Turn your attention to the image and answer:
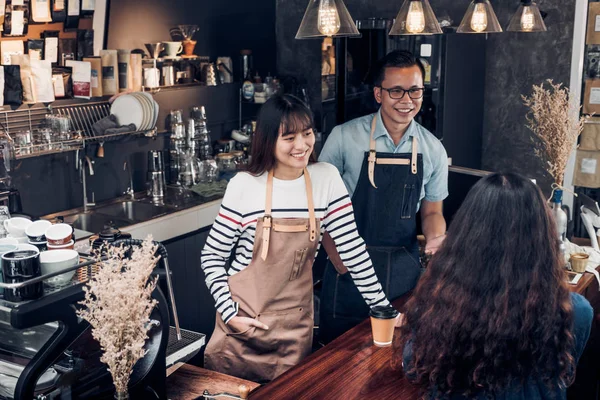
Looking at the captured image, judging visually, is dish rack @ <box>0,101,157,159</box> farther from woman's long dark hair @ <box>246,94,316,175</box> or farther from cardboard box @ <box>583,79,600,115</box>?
cardboard box @ <box>583,79,600,115</box>

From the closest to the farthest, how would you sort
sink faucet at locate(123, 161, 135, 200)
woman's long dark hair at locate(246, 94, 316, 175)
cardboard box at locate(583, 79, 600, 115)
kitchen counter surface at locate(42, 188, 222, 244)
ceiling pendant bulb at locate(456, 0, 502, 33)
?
woman's long dark hair at locate(246, 94, 316, 175) < ceiling pendant bulb at locate(456, 0, 502, 33) < kitchen counter surface at locate(42, 188, 222, 244) < sink faucet at locate(123, 161, 135, 200) < cardboard box at locate(583, 79, 600, 115)

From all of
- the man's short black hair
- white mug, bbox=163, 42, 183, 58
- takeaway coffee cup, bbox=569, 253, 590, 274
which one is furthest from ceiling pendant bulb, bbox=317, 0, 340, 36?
white mug, bbox=163, 42, 183, 58

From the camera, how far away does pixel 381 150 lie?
9.65 ft

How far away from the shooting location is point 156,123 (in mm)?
4762

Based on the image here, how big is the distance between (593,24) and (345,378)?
371 cm

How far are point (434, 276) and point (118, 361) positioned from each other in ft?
2.44

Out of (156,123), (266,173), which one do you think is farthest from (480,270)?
(156,123)

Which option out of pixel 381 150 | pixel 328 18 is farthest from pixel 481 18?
pixel 328 18

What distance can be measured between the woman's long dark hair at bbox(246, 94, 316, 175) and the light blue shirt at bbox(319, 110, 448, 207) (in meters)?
0.58

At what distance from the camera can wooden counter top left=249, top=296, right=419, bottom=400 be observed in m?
1.91

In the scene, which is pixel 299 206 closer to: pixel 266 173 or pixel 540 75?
pixel 266 173

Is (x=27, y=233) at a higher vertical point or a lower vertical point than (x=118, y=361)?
higher

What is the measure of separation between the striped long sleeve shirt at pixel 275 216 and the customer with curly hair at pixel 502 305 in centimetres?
87

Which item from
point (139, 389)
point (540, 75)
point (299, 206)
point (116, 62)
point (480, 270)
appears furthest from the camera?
point (540, 75)
